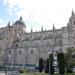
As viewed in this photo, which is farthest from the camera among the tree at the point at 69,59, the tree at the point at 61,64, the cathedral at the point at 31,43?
the cathedral at the point at 31,43

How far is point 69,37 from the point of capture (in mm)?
75250

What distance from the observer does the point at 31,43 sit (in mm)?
89500

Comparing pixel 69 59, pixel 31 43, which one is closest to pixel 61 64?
pixel 69 59

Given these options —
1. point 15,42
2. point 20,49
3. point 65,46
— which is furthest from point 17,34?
point 65,46

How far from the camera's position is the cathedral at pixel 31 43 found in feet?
250

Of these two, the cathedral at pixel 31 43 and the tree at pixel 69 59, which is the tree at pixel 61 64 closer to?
the tree at pixel 69 59

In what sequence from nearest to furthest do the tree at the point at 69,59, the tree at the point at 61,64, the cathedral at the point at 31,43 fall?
the tree at the point at 61,64 < the tree at the point at 69,59 < the cathedral at the point at 31,43

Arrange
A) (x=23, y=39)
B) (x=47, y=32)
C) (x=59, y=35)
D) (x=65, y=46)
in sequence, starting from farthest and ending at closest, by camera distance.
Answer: (x=23, y=39) → (x=47, y=32) → (x=59, y=35) → (x=65, y=46)

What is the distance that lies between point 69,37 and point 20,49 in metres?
25.3

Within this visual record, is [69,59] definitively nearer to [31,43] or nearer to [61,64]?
A: [61,64]

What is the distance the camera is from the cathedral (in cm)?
7612

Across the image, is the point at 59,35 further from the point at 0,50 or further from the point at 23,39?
the point at 0,50

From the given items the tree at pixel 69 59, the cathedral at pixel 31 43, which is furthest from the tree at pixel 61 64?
the cathedral at pixel 31 43

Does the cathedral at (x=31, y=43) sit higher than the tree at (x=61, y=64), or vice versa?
the cathedral at (x=31, y=43)
